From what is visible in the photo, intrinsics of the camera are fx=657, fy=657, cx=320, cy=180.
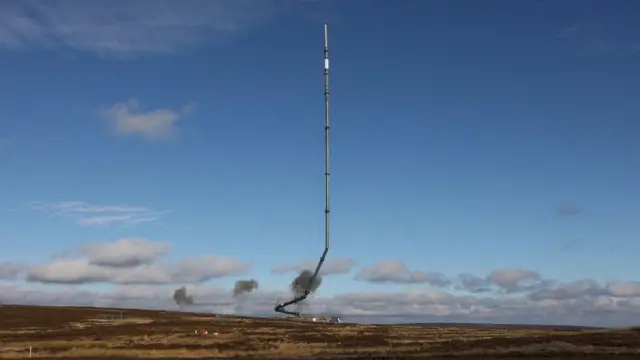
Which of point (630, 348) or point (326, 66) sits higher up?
point (326, 66)

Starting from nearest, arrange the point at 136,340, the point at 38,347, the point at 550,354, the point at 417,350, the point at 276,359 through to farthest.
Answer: the point at 276,359 → the point at 550,354 → the point at 417,350 → the point at 38,347 → the point at 136,340

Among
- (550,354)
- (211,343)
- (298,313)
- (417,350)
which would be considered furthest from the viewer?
(298,313)

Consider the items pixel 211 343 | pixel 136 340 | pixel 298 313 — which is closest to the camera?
pixel 211 343

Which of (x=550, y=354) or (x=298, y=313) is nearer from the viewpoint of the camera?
(x=550, y=354)

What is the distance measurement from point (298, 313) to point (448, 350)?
10133 cm

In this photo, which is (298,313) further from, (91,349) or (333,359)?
(333,359)

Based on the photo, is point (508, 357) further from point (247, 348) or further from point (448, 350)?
point (247, 348)

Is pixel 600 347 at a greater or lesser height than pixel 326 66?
lesser

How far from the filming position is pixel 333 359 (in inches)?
3095

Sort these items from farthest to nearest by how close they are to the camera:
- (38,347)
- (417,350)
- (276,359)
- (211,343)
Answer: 1. (211,343)
2. (38,347)
3. (417,350)
4. (276,359)

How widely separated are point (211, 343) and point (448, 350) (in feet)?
134

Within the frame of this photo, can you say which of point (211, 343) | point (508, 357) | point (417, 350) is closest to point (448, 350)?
point (417, 350)

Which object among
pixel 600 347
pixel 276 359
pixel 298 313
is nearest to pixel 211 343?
pixel 276 359

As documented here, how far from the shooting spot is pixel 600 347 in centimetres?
9612
